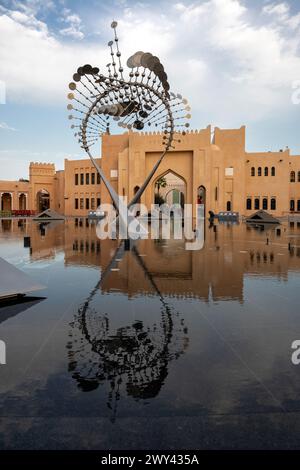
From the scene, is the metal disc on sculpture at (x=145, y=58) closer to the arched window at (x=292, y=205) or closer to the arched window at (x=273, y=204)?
the arched window at (x=273, y=204)

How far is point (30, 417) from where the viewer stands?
2.39 meters

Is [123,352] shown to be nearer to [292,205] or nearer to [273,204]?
[273,204]

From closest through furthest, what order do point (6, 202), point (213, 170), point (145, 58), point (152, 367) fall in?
point (152, 367) < point (145, 58) < point (213, 170) < point (6, 202)

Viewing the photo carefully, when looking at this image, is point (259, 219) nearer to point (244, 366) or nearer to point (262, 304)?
point (262, 304)

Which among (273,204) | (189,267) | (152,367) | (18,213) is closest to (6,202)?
(18,213)

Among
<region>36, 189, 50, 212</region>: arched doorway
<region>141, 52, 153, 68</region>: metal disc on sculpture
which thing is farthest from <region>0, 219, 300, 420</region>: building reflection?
<region>36, 189, 50, 212</region>: arched doorway

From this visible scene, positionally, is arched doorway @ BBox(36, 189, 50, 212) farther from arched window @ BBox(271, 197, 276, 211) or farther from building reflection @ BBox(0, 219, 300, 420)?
building reflection @ BBox(0, 219, 300, 420)

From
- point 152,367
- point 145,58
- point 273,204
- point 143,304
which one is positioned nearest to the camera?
point 152,367

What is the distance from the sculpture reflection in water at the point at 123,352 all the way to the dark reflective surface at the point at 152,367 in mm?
11

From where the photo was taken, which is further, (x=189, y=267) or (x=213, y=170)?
(x=213, y=170)

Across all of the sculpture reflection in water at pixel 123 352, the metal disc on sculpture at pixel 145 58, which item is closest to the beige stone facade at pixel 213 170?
the metal disc on sculpture at pixel 145 58

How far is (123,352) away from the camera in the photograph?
3.46m

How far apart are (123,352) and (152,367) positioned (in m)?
0.43
